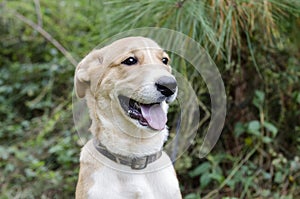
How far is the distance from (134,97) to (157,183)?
1.15 feet

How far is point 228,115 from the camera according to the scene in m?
3.00

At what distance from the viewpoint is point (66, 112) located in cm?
345

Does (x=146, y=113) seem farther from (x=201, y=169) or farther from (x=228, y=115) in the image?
(x=228, y=115)

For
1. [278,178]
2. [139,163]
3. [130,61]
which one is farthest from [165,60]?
[278,178]

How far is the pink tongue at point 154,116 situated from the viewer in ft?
4.81

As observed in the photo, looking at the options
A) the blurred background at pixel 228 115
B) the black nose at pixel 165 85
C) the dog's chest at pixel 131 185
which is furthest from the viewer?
the blurred background at pixel 228 115

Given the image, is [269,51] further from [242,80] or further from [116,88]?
[116,88]

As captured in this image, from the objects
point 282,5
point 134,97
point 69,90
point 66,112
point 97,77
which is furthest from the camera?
point 69,90

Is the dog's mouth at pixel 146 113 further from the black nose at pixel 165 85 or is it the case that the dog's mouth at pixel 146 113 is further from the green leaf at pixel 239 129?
the green leaf at pixel 239 129

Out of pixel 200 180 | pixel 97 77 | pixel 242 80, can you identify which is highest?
pixel 97 77

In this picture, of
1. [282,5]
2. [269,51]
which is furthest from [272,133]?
[282,5]

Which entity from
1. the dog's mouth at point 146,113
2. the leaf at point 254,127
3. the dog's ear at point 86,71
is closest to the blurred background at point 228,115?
the leaf at point 254,127

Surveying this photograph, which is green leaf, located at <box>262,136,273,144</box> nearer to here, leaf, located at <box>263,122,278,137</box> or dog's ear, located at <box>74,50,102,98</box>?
leaf, located at <box>263,122,278,137</box>

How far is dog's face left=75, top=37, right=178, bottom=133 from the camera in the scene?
1395 mm
